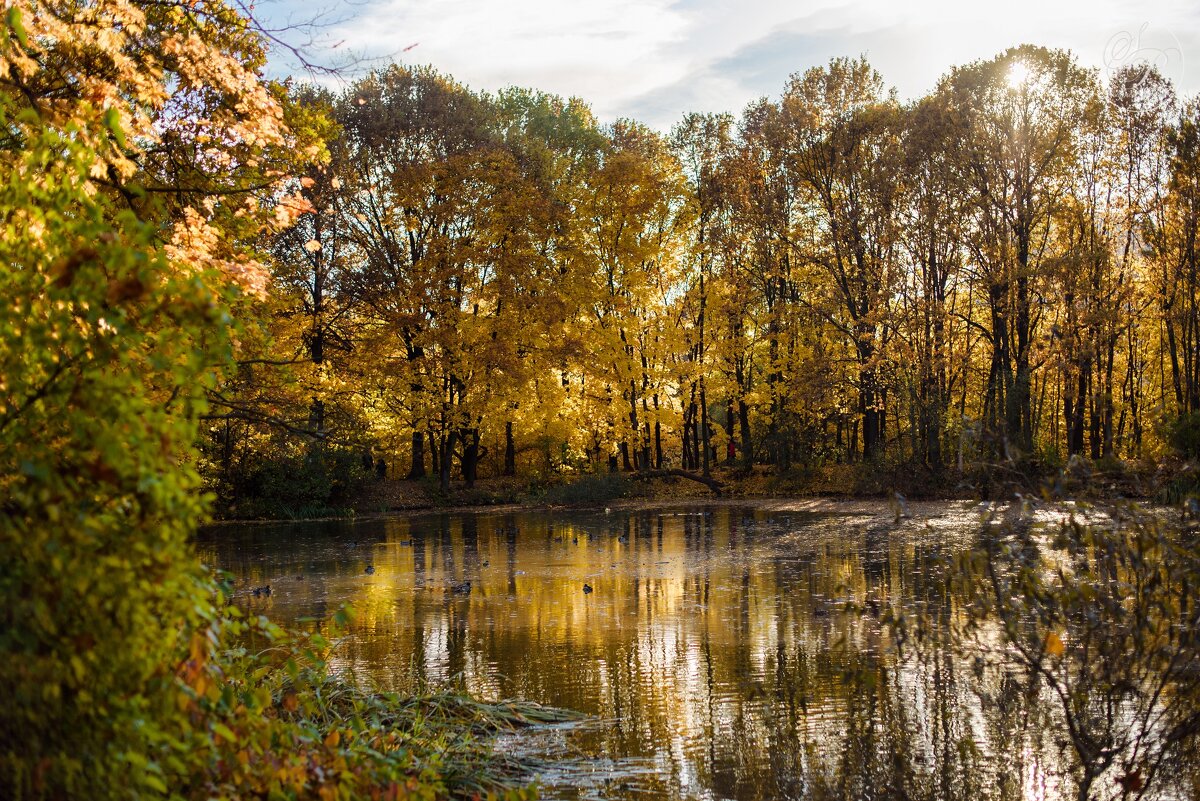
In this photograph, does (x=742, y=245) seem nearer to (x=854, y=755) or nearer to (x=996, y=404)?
(x=996, y=404)

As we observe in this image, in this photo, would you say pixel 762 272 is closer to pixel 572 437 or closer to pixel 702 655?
pixel 572 437

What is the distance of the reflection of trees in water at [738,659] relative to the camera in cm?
536

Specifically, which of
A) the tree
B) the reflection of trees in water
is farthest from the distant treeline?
the tree

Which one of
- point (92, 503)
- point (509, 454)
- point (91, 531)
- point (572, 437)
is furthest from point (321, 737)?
point (509, 454)

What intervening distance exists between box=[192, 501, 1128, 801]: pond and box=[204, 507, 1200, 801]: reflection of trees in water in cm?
2

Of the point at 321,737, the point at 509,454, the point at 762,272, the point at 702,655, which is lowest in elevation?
the point at 702,655

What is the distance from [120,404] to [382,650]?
22.7ft

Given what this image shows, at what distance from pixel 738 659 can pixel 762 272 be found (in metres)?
25.3

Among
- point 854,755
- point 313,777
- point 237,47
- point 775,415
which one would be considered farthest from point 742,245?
point 313,777

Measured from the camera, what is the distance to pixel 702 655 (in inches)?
328

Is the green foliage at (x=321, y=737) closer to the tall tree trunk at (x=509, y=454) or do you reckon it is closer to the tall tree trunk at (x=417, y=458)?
the tall tree trunk at (x=417, y=458)

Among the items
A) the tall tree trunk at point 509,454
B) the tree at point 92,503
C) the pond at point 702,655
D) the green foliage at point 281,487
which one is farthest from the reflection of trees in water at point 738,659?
the tall tree trunk at point 509,454

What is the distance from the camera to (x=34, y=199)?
12.3ft

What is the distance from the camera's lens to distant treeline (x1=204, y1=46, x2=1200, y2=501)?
85.1 feet
